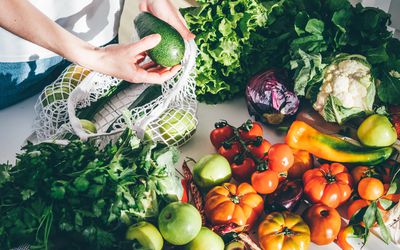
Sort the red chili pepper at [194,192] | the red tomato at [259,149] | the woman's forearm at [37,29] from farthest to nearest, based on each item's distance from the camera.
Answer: the red tomato at [259,149] < the red chili pepper at [194,192] < the woman's forearm at [37,29]

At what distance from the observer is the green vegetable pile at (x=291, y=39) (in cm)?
138

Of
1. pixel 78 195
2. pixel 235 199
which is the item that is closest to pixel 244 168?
pixel 235 199

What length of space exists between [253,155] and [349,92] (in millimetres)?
343

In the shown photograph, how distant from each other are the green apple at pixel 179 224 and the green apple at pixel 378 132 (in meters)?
0.53

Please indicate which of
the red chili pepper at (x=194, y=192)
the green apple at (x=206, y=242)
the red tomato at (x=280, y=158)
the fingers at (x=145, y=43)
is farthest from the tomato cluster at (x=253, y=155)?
the fingers at (x=145, y=43)

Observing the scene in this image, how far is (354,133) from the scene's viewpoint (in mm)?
1370

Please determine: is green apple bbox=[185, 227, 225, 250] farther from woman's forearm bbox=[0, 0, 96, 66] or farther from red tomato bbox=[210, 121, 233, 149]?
woman's forearm bbox=[0, 0, 96, 66]

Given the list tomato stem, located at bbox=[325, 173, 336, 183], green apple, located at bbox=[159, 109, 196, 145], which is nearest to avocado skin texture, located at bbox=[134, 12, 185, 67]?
green apple, located at bbox=[159, 109, 196, 145]

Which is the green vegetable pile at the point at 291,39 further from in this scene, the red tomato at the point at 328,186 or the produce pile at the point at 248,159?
the red tomato at the point at 328,186

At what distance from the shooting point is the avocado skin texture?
4.09 feet

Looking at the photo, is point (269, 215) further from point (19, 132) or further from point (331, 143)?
point (19, 132)

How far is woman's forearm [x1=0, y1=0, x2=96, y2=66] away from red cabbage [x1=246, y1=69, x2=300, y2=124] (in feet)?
1.62

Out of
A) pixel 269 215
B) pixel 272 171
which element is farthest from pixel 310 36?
pixel 269 215

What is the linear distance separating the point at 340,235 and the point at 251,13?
2.17 feet
